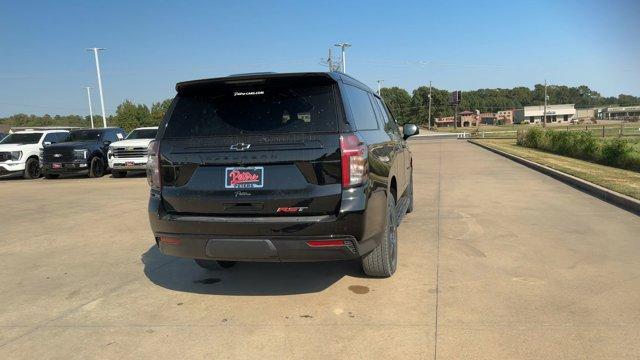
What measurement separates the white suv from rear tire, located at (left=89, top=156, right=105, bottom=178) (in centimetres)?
173

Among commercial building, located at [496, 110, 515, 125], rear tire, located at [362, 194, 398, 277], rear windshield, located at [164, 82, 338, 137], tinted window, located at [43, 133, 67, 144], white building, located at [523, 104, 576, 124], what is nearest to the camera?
rear windshield, located at [164, 82, 338, 137]

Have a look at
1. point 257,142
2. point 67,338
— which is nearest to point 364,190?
point 257,142

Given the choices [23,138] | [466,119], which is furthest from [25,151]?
[466,119]

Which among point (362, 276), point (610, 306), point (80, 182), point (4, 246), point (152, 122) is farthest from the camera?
point (152, 122)

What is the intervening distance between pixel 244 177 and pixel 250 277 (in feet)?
5.14

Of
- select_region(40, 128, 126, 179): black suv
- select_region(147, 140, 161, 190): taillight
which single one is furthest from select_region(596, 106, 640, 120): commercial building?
select_region(147, 140, 161, 190): taillight

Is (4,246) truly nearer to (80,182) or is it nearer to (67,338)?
(67,338)

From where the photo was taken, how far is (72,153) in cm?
1568

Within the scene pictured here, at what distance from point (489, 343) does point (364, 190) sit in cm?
141

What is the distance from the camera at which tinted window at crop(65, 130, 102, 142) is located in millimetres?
17184

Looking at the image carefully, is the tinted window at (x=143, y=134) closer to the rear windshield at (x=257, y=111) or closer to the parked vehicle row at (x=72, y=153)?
the parked vehicle row at (x=72, y=153)

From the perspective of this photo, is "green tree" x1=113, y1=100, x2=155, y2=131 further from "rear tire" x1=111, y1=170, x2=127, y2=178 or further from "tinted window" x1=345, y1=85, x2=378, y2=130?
"tinted window" x1=345, y1=85, x2=378, y2=130

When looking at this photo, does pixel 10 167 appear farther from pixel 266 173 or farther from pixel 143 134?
pixel 266 173

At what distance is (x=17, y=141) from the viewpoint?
17.1 metres
